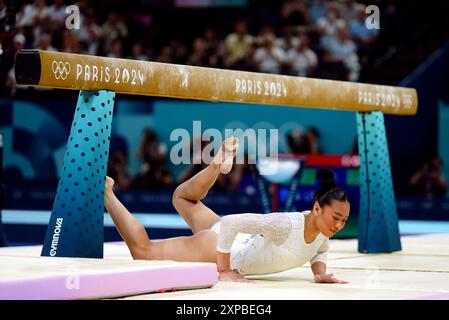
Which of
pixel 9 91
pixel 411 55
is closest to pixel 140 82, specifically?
pixel 9 91

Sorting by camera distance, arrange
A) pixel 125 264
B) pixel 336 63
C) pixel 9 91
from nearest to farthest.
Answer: pixel 125 264 → pixel 9 91 → pixel 336 63

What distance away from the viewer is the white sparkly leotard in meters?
4.77

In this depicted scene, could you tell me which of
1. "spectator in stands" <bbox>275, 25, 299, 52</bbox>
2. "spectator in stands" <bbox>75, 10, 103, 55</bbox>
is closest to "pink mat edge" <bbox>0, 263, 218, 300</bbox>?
"spectator in stands" <bbox>75, 10, 103, 55</bbox>

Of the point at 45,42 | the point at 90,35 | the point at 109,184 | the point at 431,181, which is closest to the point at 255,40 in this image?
the point at 90,35

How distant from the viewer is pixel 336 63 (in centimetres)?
1283

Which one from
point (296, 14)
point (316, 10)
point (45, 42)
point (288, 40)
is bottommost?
point (45, 42)

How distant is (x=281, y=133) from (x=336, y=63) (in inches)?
46.9

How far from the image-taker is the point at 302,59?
13164 millimetres

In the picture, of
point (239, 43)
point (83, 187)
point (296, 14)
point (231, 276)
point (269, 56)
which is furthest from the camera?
point (296, 14)

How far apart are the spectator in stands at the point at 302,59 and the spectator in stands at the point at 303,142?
0.81 metres

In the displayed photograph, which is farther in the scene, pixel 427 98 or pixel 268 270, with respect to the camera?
pixel 427 98

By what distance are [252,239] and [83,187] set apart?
3.14 ft

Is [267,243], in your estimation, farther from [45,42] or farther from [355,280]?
[45,42]

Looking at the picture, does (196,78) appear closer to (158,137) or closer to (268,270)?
(268,270)
